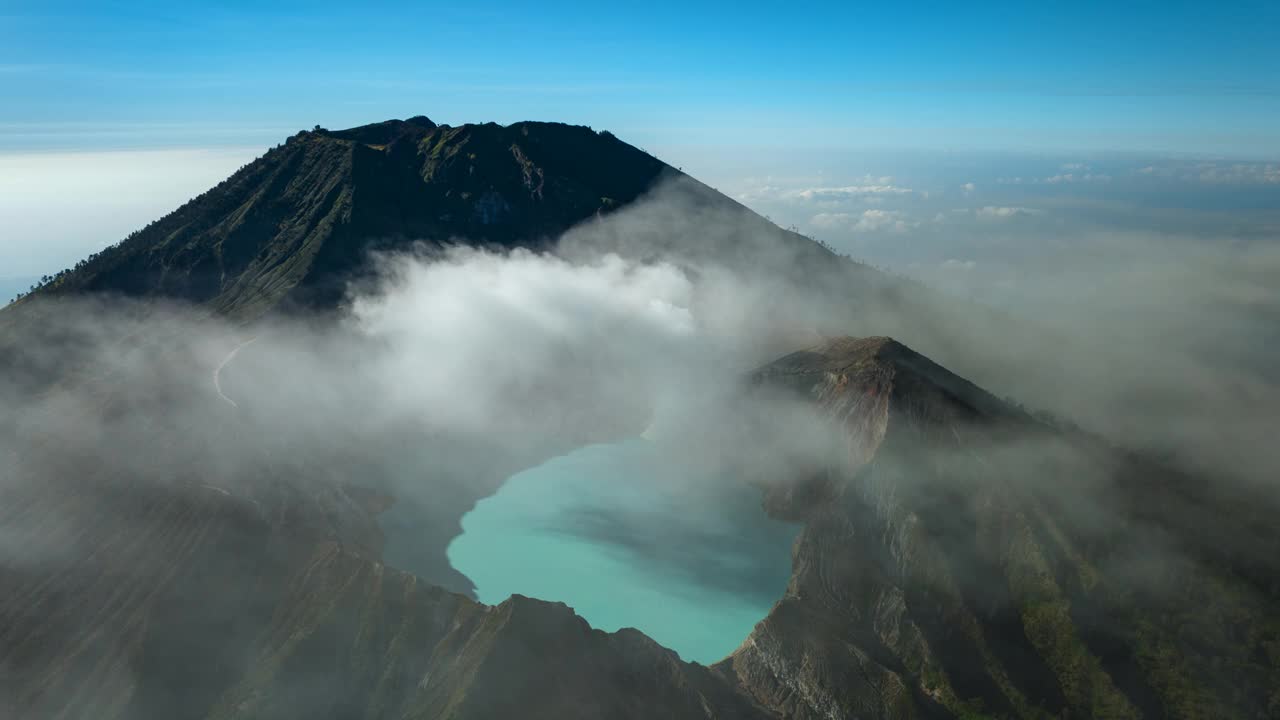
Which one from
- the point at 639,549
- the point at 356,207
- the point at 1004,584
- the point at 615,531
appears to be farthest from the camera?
the point at 356,207

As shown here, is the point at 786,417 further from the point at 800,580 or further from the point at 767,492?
the point at 800,580

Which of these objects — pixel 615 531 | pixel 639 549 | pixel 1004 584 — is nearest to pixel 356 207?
pixel 615 531

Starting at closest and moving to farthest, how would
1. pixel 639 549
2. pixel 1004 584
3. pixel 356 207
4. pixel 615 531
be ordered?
pixel 1004 584, pixel 639 549, pixel 615 531, pixel 356 207

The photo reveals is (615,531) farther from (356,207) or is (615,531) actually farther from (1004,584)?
(356,207)

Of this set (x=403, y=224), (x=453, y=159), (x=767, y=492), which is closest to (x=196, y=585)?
(x=767, y=492)

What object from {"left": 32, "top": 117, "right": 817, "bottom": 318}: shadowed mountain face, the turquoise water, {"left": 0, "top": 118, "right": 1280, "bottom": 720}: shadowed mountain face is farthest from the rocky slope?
{"left": 32, "top": 117, "right": 817, "bottom": 318}: shadowed mountain face

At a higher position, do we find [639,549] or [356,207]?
[356,207]

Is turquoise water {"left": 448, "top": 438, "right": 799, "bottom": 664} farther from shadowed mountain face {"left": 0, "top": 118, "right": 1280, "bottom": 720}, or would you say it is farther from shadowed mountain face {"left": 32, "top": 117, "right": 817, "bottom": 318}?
shadowed mountain face {"left": 32, "top": 117, "right": 817, "bottom": 318}
